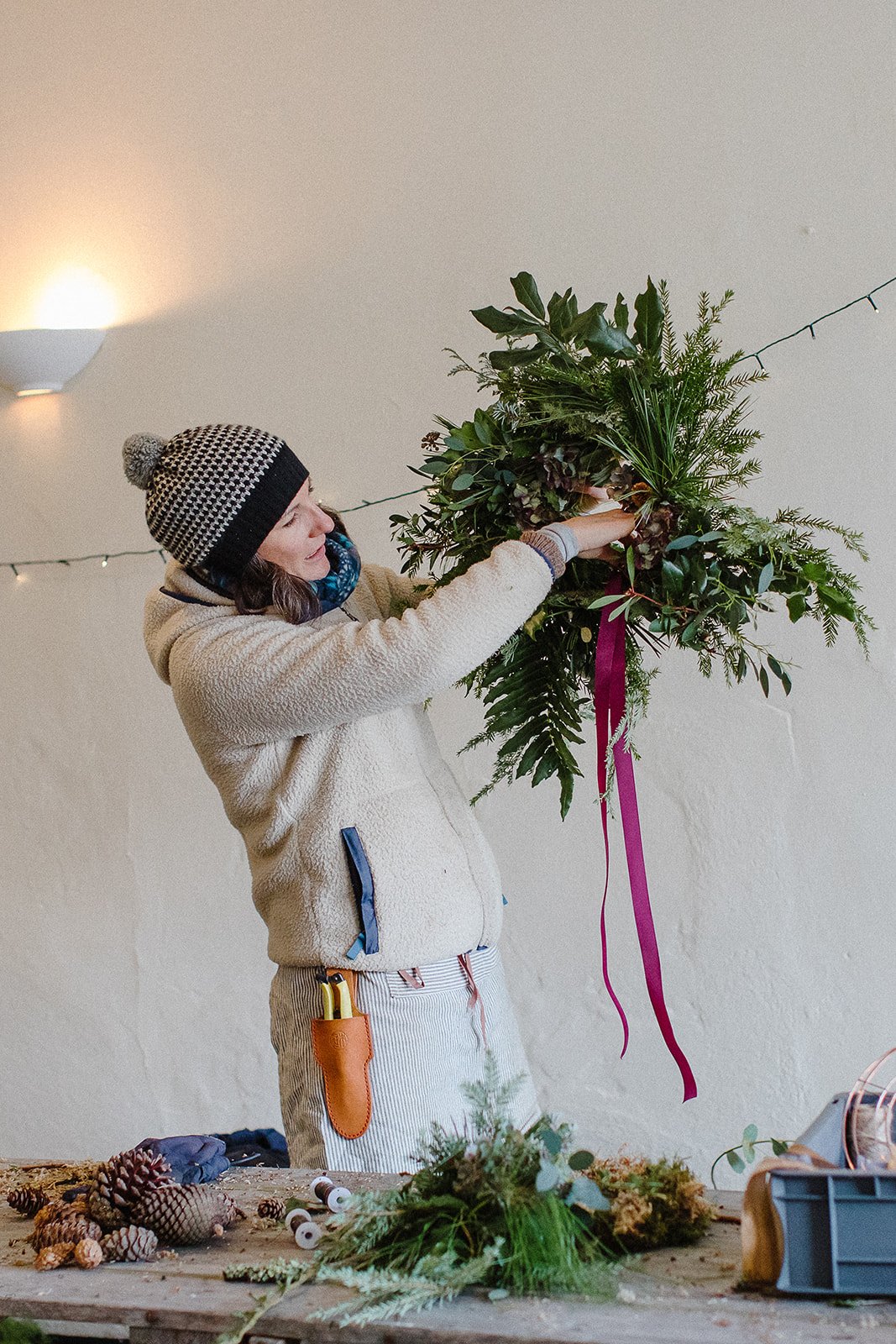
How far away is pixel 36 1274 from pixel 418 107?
2.09 m

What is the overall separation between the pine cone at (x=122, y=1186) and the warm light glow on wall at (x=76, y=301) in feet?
6.36

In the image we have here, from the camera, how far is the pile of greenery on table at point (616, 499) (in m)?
1.41

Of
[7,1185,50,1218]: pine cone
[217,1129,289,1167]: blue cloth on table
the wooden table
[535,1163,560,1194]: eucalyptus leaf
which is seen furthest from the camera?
[217,1129,289,1167]: blue cloth on table

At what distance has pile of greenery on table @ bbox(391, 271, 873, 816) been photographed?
1412 mm

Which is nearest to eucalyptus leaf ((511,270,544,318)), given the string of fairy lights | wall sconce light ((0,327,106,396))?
the string of fairy lights

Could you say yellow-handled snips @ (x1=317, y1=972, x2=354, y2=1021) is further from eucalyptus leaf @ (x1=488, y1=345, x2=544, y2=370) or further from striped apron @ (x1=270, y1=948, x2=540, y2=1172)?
eucalyptus leaf @ (x1=488, y1=345, x2=544, y2=370)

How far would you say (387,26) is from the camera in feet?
7.87

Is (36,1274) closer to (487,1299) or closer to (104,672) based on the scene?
(487,1299)

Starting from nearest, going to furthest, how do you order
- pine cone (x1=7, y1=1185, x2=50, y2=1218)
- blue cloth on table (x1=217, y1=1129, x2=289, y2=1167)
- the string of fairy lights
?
pine cone (x1=7, y1=1185, x2=50, y2=1218)
blue cloth on table (x1=217, y1=1129, x2=289, y2=1167)
the string of fairy lights

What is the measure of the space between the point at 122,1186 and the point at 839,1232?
1.97ft

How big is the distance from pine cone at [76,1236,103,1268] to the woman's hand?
2.79 ft

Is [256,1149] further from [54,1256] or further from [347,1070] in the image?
[54,1256]

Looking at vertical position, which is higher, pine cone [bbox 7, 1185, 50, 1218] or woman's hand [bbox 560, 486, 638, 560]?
woman's hand [bbox 560, 486, 638, 560]

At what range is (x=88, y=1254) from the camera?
3.29 ft
